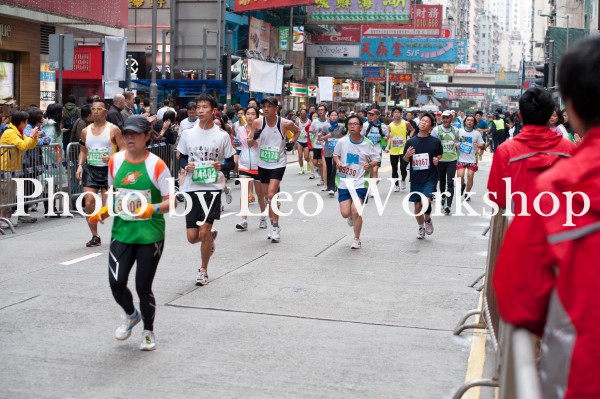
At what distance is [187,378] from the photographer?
5.92 metres

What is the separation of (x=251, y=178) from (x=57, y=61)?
4.53 metres

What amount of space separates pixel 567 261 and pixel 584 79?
0.48 m

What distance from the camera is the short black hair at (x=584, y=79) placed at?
243 cm

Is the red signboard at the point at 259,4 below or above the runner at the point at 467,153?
above

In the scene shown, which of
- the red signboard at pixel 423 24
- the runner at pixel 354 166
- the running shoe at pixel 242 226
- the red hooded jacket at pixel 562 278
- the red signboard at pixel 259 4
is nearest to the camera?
the red hooded jacket at pixel 562 278

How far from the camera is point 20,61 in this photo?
25.5 meters

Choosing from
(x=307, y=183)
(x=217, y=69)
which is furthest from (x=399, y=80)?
(x=307, y=183)

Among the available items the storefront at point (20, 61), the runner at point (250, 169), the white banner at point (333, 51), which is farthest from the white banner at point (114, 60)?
the white banner at point (333, 51)

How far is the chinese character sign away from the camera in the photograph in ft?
156

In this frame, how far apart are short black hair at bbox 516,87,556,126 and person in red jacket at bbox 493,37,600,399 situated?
401cm

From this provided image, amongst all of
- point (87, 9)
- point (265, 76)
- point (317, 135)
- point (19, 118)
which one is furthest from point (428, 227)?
point (265, 76)

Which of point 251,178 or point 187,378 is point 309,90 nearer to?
point 251,178

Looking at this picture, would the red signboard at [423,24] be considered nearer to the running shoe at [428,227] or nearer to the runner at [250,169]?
the runner at [250,169]

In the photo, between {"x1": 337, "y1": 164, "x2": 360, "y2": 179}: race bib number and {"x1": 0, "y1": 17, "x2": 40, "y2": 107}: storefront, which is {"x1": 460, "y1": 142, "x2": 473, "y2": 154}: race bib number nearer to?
{"x1": 337, "y1": 164, "x2": 360, "y2": 179}: race bib number
